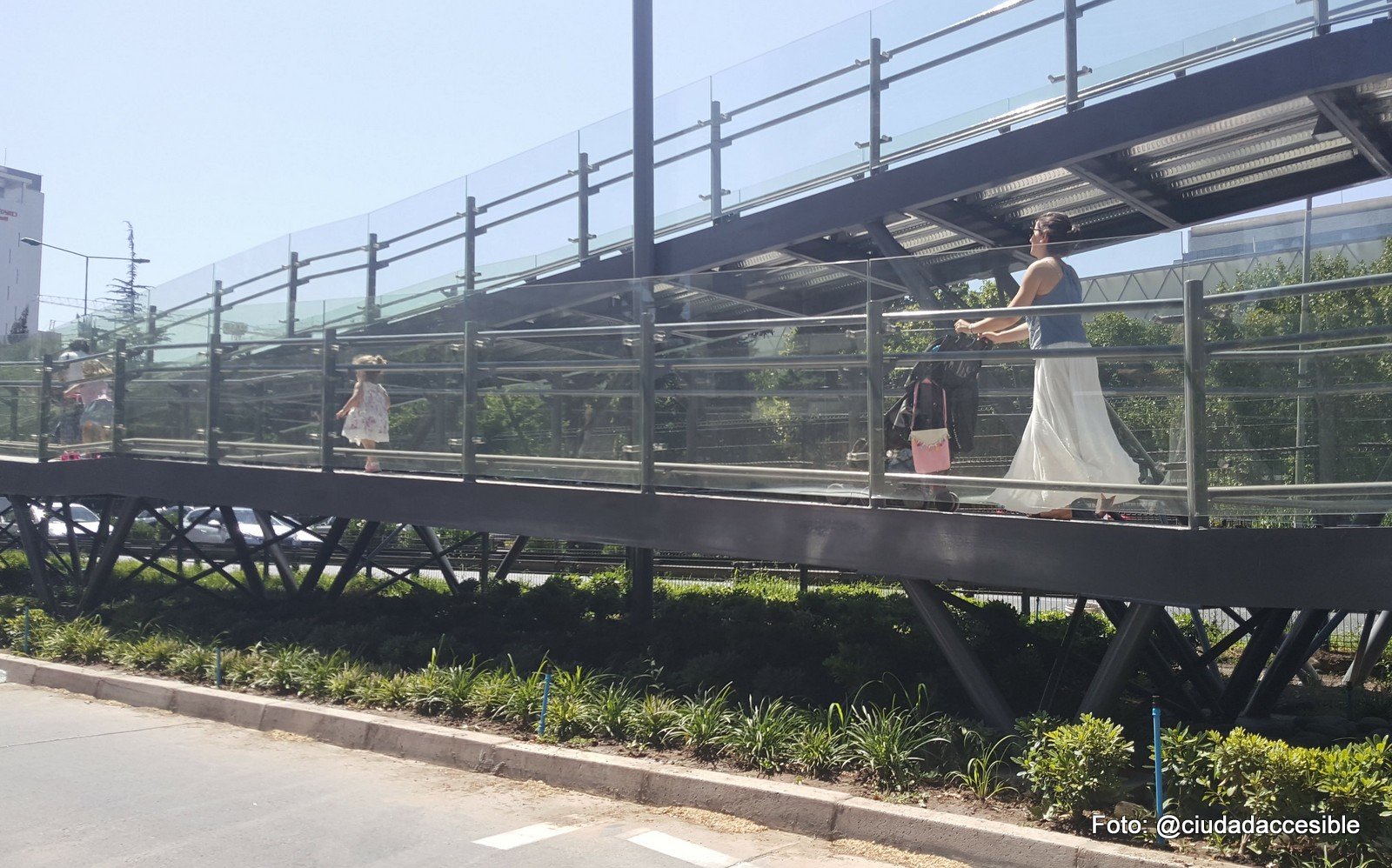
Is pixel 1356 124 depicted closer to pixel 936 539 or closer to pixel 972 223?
pixel 972 223

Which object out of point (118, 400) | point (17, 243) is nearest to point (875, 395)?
point (118, 400)

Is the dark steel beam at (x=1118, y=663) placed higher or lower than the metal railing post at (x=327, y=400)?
lower

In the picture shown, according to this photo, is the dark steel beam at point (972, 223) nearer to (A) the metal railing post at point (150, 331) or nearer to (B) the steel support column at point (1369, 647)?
(B) the steel support column at point (1369, 647)

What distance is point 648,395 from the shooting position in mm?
8039

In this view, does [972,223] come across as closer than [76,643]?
Yes

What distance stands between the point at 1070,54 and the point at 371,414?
643cm

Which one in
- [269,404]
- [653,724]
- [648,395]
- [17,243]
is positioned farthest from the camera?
[17,243]

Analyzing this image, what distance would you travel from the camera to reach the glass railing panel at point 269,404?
35.3 ft

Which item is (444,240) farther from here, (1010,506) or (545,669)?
(1010,506)

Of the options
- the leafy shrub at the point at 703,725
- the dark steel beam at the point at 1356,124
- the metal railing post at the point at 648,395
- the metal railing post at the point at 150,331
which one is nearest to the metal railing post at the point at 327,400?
the metal railing post at the point at 150,331

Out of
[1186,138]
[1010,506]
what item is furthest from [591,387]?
[1186,138]

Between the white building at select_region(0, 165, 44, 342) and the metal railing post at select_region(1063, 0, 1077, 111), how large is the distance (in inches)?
3462

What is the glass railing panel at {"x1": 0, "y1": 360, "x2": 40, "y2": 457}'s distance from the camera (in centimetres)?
1473

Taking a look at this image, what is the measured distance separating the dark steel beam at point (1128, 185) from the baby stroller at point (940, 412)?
11.9 ft
